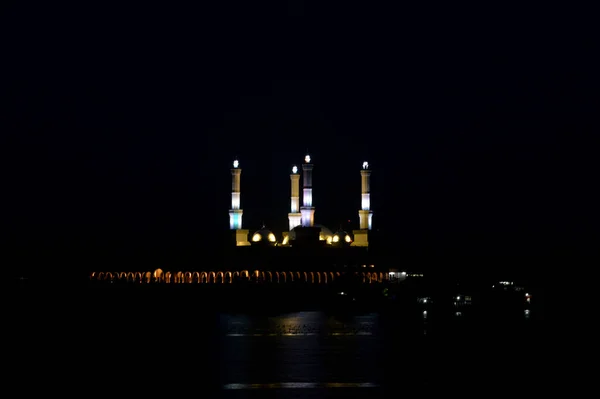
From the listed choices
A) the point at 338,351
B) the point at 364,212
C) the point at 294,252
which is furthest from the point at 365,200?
the point at 338,351

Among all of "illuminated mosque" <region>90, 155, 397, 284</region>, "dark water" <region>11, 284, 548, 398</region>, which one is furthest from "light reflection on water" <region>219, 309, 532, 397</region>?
"illuminated mosque" <region>90, 155, 397, 284</region>

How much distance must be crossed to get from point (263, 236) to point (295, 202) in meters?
4.77

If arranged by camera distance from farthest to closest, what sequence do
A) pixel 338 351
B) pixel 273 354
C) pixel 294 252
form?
pixel 294 252 < pixel 338 351 < pixel 273 354

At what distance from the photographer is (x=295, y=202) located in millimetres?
117375

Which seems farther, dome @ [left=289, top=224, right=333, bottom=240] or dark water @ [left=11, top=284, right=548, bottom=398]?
dome @ [left=289, top=224, right=333, bottom=240]

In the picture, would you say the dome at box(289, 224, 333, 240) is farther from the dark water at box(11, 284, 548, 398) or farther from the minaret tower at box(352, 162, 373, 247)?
the dark water at box(11, 284, 548, 398)

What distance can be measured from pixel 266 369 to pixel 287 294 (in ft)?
206

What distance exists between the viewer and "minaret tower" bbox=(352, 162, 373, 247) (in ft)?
383

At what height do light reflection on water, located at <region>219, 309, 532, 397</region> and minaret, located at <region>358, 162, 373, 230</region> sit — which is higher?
minaret, located at <region>358, 162, 373, 230</region>

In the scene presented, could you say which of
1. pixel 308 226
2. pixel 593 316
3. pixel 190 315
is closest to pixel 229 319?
pixel 190 315

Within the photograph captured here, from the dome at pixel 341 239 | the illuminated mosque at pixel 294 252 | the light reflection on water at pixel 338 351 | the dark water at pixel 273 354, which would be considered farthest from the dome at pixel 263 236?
the light reflection on water at pixel 338 351

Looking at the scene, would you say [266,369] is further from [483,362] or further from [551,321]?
[551,321]

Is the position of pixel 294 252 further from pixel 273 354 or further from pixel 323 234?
pixel 273 354

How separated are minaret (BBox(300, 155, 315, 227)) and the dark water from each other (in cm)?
4570
